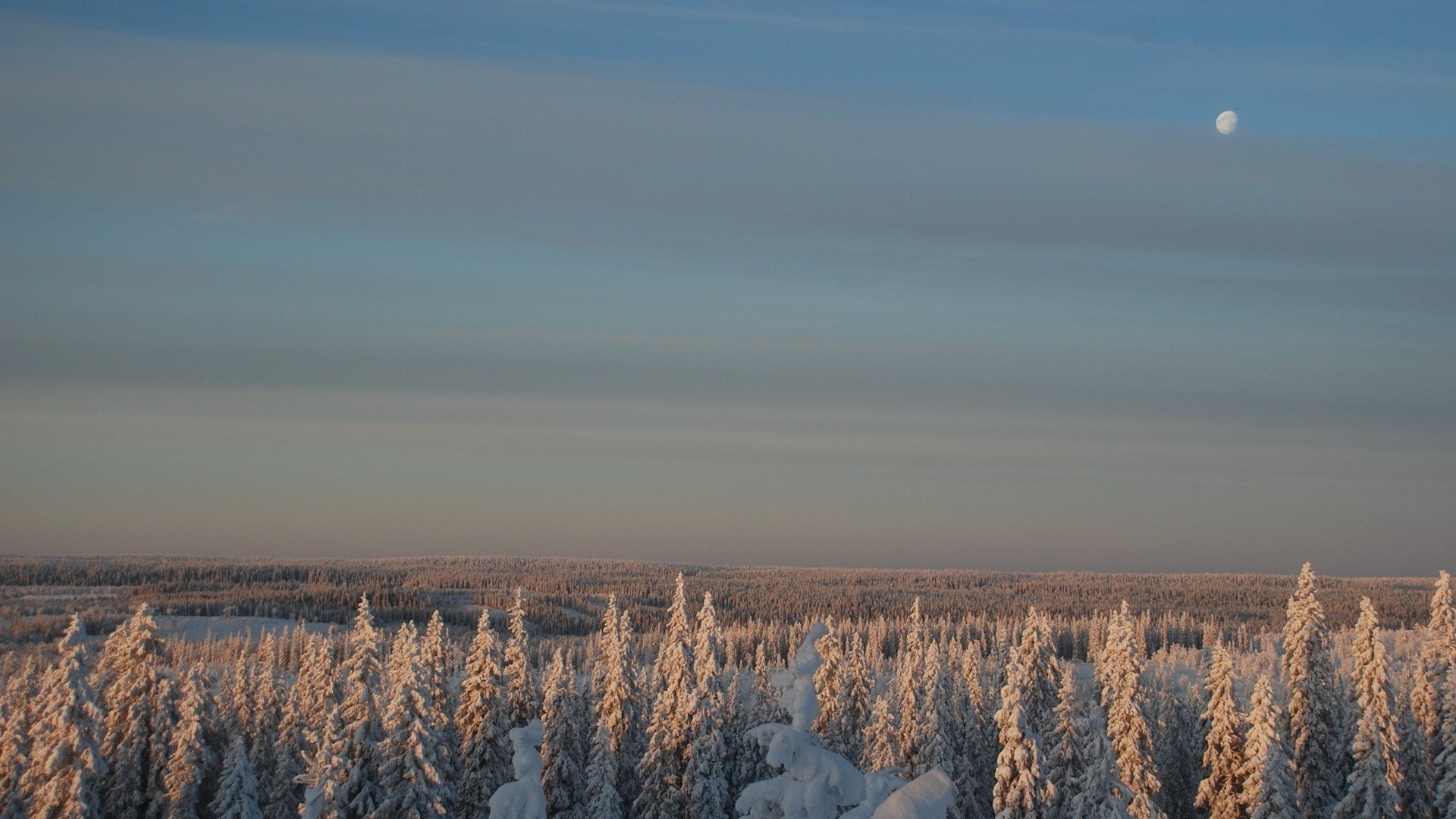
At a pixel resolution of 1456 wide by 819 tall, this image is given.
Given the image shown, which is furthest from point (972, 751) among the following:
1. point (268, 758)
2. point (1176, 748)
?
point (268, 758)

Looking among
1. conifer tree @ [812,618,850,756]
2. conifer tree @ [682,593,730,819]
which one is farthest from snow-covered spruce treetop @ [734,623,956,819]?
conifer tree @ [812,618,850,756]

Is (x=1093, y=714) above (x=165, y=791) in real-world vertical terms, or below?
above

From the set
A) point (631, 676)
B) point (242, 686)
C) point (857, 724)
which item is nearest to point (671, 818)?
point (631, 676)

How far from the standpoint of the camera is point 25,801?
165ft

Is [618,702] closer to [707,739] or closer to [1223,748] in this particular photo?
[707,739]

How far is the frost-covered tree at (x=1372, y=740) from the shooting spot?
153 ft

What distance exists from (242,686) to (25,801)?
13.8m

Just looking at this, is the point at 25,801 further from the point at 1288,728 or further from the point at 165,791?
the point at 1288,728

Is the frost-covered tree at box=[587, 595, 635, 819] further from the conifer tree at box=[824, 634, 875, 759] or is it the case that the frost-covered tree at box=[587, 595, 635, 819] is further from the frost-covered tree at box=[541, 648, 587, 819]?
the conifer tree at box=[824, 634, 875, 759]

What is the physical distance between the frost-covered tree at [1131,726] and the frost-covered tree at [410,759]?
86.8 ft

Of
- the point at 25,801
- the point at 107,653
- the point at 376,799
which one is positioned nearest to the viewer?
the point at 376,799

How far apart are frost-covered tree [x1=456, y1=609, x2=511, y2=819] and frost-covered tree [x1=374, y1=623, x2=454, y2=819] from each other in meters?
9.14

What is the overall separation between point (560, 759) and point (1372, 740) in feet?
102

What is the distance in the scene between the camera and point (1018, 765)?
40906mm
